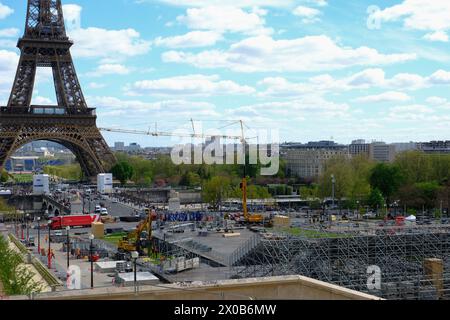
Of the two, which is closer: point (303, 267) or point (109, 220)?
point (303, 267)

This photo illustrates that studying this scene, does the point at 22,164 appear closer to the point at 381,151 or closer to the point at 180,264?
the point at 381,151

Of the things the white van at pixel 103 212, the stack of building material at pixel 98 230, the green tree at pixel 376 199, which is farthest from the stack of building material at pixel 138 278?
the green tree at pixel 376 199

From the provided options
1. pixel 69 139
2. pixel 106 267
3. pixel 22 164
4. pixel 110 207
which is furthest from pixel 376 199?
pixel 22 164

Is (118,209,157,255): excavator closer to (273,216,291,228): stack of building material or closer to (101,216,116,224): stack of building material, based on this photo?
(273,216,291,228): stack of building material
